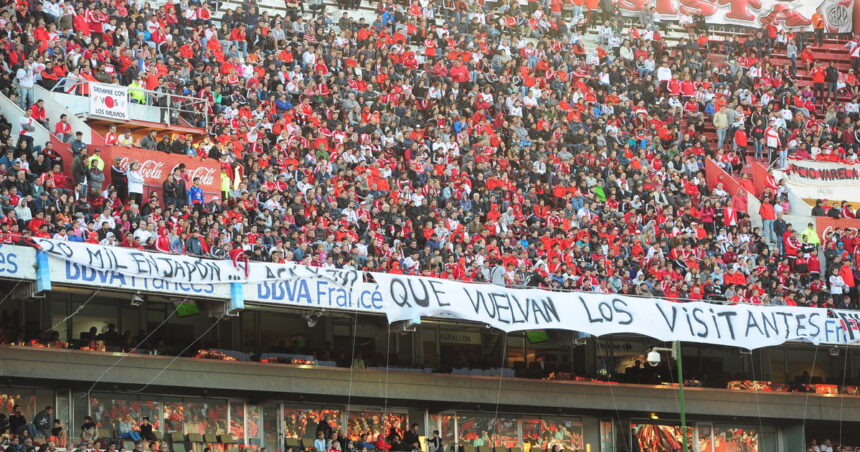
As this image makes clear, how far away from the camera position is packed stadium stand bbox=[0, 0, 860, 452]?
33.2 meters

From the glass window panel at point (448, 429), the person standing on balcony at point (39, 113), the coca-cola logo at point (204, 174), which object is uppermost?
the person standing on balcony at point (39, 113)

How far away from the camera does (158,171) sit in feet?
119

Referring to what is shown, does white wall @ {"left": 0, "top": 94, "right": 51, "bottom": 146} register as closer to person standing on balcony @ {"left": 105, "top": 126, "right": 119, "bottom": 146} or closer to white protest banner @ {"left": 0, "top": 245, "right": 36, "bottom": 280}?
person standing on balcony @ {"left": 105, "top": 126, "right": 119, "bottom": 146}

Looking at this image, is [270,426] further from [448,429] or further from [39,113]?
[39,113]

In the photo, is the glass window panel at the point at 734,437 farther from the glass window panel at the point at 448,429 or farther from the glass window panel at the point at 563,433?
the glass window panel at the point at 448,429

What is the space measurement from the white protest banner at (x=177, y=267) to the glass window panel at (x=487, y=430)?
650 cm

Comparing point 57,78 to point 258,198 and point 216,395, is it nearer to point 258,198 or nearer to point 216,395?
point 258,198

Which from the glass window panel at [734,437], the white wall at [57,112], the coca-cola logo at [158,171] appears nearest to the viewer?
the coca-cola logo at [158,171]

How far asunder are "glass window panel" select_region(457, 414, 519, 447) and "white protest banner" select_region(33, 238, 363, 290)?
256 inches

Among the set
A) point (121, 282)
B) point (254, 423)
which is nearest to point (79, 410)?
point (121, 282)

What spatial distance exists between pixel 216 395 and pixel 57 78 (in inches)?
319

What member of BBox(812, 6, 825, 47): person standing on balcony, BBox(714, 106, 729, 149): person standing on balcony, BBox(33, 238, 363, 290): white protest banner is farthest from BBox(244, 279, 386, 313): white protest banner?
BBox(812, 6, 825, 47): person standing on balcony

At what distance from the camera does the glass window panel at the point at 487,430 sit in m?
38.9

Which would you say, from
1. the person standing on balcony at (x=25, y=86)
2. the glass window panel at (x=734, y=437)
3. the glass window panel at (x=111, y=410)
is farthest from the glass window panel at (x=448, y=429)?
the person standing on balcony at (x=25, y=86)
